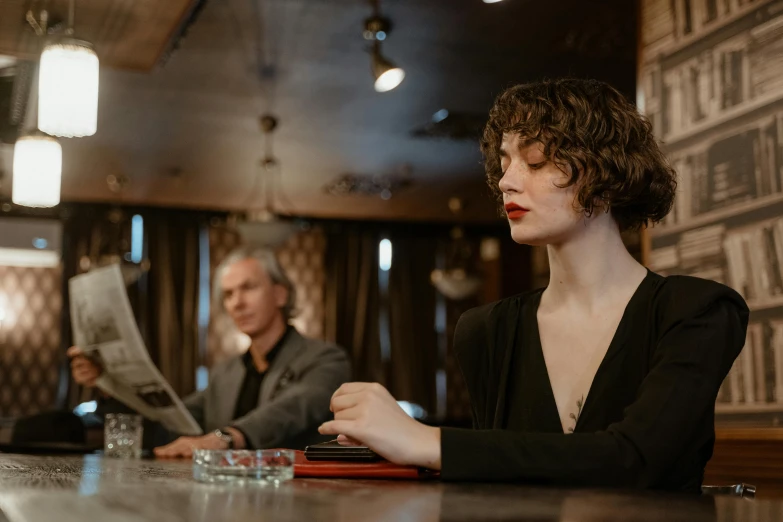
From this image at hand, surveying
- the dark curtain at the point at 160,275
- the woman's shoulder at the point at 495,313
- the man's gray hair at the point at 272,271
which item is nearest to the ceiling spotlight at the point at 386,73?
the man's gray hair at the point at 272,271

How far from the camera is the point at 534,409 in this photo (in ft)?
4.55

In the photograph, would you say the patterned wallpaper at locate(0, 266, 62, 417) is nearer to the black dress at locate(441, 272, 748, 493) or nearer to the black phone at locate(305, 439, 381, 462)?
the black dress at locate(441, 272, 748, 493)

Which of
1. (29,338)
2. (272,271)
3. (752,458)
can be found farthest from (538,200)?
(29,338)

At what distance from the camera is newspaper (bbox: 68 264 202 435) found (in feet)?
7.61

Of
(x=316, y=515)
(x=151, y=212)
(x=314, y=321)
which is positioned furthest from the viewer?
(x=314, y=321)

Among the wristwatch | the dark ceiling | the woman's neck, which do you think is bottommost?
the wristwatch

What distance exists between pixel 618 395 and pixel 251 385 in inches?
75.9

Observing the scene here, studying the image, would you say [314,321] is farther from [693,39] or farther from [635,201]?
[635,201]

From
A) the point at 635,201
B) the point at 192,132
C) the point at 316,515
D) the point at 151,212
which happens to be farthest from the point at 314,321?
the point at 316,515

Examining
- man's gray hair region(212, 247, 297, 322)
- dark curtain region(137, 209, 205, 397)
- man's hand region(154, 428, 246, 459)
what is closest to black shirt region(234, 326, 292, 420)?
man's gray hair region(212, 247, 297, 322)

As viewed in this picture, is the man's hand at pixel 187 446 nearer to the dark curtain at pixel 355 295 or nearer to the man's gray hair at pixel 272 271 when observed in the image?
the man's gray hair at pixel 272 271

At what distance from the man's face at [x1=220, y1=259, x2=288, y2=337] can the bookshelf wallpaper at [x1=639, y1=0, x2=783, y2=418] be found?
129cm

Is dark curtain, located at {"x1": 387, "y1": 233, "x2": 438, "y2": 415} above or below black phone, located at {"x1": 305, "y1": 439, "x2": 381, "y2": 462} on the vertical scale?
above

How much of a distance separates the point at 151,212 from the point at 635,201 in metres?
7.96
